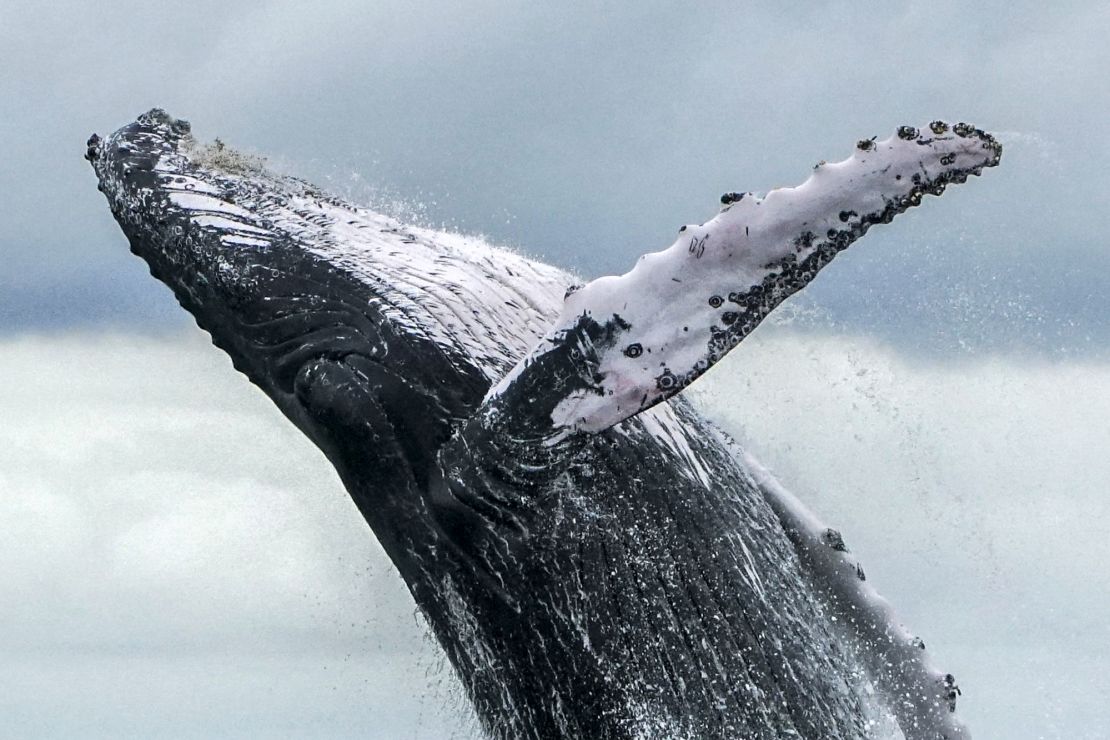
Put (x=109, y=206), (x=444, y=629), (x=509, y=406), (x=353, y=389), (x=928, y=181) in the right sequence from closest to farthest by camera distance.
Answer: (x=928, y=181)
(x=509, y=406)
(x=353, y=389)
(x=444, y=629)
(x=109, y=206)

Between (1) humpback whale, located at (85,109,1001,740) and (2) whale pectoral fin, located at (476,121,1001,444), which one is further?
(1) humpback whale, located at (85,109,1001,740)

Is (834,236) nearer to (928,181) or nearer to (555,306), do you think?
(928,181)

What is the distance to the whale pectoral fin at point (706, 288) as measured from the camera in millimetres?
4781

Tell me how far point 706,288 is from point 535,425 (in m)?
0.75

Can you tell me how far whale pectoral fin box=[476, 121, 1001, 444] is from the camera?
15.7 feet

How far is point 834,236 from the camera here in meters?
4.82

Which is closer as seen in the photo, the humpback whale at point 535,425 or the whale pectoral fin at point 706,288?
the whale pectoral fin at point 706,288

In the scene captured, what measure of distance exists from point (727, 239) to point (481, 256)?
1.70 m

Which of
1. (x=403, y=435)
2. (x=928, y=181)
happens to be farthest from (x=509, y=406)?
(x=928, y=181)

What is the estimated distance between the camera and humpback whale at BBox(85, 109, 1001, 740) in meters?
4.99

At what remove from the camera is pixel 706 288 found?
493cm

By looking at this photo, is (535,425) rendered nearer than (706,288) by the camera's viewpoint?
No

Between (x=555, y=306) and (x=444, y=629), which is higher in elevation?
(x=555, y=306)

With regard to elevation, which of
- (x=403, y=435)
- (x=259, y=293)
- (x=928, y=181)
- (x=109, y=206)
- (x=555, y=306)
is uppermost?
(x=109, y=206)
